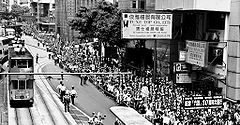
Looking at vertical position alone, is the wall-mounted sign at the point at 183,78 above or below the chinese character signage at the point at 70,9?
below

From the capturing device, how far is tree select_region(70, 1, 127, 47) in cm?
4119

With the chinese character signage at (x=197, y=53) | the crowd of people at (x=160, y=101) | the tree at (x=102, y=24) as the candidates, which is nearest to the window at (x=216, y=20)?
the chinese character signage at (x=197, y=53)

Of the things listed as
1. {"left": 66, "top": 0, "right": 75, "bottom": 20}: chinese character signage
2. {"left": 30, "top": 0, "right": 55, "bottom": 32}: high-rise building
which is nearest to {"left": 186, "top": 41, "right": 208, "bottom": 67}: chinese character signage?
{"left": 66, "top": 0, "right": 75, "bottom": 20}: chinese character signage

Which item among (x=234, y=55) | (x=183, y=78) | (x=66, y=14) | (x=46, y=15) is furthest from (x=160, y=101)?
(x=46, y=15)

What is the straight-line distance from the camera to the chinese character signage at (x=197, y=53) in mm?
28719

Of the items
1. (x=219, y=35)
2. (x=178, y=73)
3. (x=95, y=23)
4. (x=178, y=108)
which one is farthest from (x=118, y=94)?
(x=95, y=23)

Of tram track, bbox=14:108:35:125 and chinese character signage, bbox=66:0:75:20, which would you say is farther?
chinese character signage, bbox=66:0:75:20

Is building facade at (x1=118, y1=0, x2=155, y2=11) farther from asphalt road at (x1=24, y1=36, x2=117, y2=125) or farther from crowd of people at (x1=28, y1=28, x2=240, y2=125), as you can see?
asphalt road at (x1=24, y1=36, x2=117, y2=125)

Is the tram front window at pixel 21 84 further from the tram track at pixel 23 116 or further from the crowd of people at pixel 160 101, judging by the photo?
the crowd of people at pixel 160 101

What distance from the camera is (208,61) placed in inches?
1225

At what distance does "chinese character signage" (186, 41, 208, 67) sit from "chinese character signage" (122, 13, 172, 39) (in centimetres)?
316

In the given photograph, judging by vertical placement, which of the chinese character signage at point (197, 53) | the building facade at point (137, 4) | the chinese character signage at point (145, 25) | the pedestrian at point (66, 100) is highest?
the building facade at point (137, 4)

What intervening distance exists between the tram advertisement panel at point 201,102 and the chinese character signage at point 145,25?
21.8 ft

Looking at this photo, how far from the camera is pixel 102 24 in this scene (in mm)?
42312
